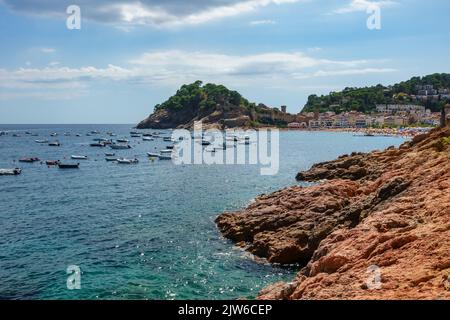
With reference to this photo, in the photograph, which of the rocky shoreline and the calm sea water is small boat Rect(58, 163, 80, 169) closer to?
the calm sea water

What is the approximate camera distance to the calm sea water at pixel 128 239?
951 inches

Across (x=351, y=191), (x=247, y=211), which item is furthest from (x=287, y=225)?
(x=351, y=191)

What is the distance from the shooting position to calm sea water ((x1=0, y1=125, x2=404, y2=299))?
2416 cm

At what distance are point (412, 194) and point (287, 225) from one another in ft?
35.4

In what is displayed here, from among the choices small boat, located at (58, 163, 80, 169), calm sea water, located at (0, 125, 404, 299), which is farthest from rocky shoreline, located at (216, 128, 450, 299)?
small boat, located at (58, 163, 80, 169)

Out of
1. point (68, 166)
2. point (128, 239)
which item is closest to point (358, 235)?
point (128, 239)

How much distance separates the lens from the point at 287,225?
3083cm

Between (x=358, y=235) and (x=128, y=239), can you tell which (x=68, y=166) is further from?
(x=358, y=235)

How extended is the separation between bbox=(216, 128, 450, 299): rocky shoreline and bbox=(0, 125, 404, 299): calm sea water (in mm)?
2228

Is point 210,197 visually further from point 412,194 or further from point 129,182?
point 412,194

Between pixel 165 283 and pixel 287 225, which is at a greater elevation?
pixel 287 225

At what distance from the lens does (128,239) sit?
3344 cm

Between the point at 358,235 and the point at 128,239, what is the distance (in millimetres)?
20103
